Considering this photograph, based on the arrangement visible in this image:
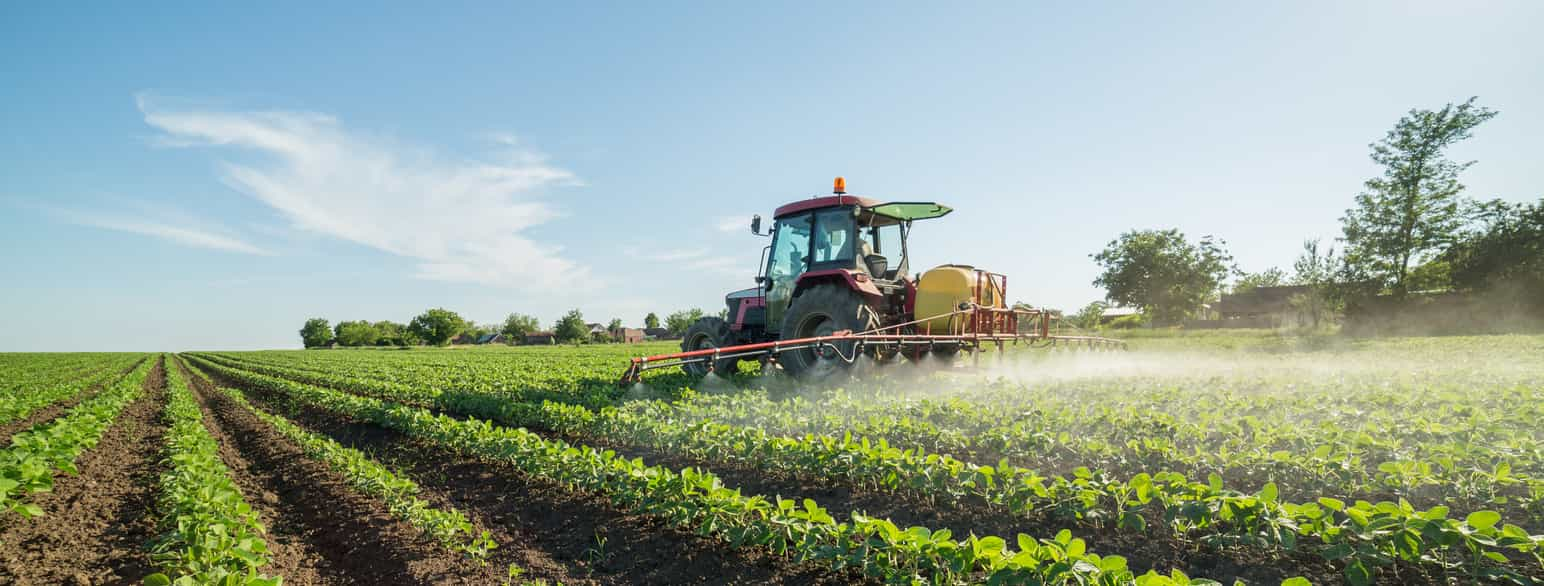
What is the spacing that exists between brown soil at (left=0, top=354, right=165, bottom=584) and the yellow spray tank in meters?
7.41

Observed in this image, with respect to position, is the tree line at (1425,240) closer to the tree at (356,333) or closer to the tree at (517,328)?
the tree at (517,328)

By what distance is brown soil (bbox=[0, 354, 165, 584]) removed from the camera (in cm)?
364

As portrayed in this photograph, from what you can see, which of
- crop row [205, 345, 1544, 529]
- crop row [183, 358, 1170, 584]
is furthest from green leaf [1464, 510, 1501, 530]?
crop row [183, 358, 1170, 584]

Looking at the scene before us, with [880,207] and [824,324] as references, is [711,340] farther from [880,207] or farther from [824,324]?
[880,207]

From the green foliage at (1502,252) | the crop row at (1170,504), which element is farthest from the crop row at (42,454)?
the green foliage at (1502,252)

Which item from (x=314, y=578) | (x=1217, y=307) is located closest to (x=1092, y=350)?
(x=314, y=578)

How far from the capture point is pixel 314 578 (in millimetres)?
3605

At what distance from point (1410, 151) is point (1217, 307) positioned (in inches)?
1118

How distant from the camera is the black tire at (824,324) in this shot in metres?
7.35

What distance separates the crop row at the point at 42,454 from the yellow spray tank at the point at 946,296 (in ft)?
26.1

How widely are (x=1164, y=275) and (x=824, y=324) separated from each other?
132ft

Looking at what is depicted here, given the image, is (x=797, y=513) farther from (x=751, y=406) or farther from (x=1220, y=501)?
(x=751, y=406)

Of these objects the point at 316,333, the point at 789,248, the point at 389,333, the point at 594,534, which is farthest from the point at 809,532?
the point at 316,333

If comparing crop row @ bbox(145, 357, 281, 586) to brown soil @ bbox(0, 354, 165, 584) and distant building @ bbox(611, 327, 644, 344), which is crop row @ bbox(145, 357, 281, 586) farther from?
distant building @ bbox(611, 327, 644, 344)
